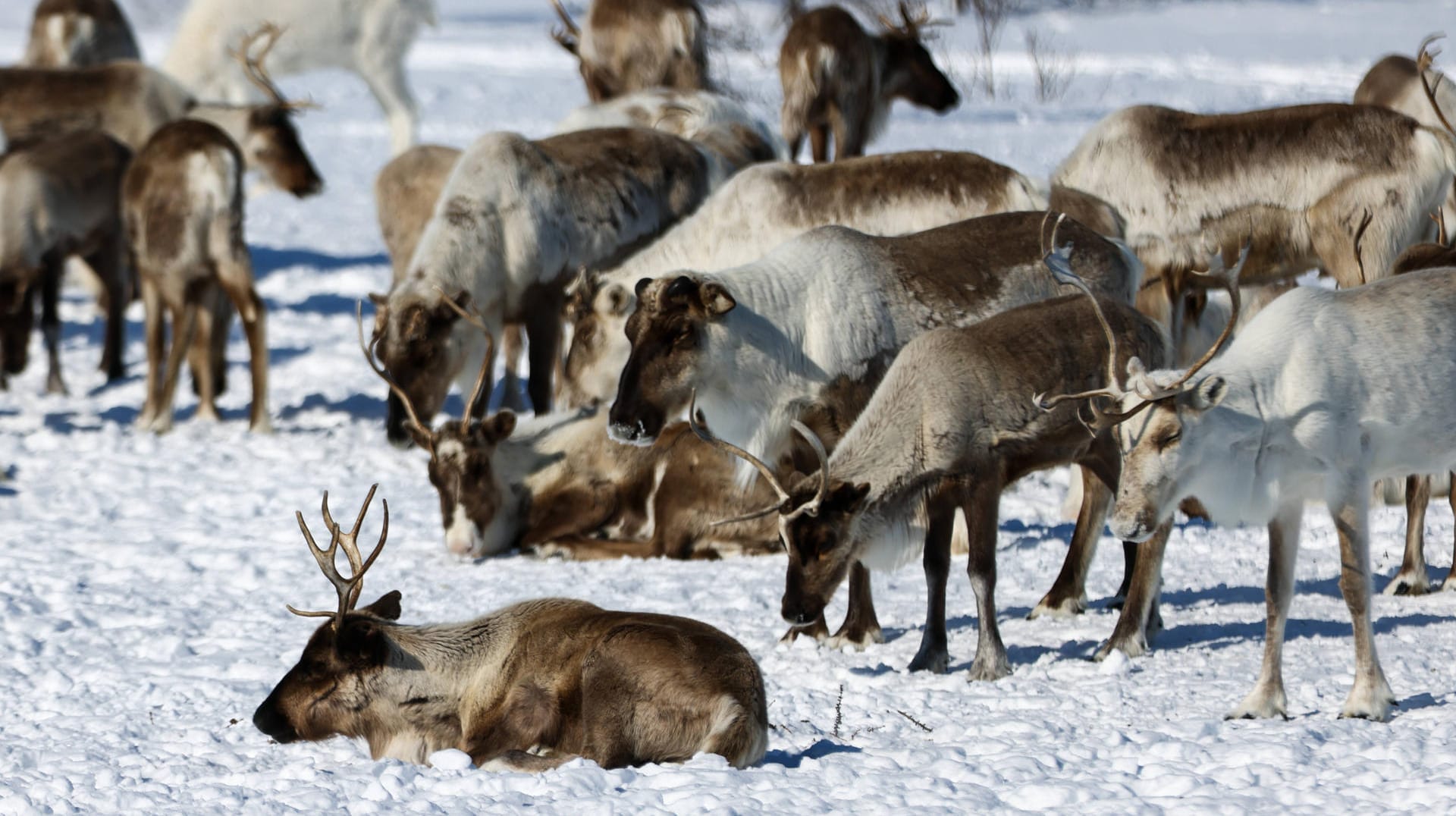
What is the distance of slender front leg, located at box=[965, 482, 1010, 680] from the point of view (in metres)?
6.70

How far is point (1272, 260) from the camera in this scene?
10469mm

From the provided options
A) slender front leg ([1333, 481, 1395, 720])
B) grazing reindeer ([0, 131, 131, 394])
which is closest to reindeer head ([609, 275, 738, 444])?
slender front leg ([1333, 481, 1395, 720])

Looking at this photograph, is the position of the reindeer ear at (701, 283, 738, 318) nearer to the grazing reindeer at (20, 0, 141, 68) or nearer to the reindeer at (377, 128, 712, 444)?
the reindeer at (377, 128, 712, 444)

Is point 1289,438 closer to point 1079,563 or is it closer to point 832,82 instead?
point 1079,563

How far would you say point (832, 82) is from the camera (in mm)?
15188

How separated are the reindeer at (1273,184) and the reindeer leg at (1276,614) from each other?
403 centimetres

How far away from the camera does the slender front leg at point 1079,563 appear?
298 inches

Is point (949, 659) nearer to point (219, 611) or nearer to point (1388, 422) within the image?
point (1388, 422)

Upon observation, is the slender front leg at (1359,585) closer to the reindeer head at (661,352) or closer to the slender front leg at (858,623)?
the slender front leg at (858,623)

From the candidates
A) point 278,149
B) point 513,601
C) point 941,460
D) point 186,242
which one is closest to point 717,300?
point 941,460

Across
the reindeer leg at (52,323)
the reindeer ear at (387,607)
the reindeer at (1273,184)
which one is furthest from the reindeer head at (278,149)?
the reindeer ear at (387,607)

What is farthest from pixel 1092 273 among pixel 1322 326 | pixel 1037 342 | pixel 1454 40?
pixel 1454 40

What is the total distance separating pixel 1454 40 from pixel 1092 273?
27683 mm

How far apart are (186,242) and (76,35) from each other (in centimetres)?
825
